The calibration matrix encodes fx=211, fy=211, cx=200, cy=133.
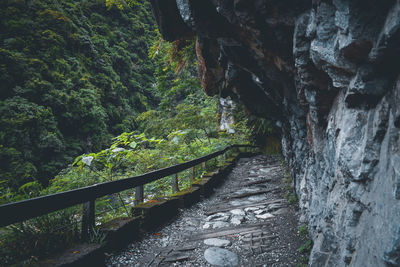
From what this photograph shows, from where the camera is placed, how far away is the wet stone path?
2.73 m

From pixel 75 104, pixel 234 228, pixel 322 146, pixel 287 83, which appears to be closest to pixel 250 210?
pixel 234 228

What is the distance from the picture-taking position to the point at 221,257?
278 centimetres

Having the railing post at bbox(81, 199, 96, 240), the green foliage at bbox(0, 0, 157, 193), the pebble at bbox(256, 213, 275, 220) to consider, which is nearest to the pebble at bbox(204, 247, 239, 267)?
the pebble at bbox(256, 213, 275, 220)

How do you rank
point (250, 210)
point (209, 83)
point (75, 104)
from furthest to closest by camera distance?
point (75, 104) < point (209, 83) < point (250, 210)

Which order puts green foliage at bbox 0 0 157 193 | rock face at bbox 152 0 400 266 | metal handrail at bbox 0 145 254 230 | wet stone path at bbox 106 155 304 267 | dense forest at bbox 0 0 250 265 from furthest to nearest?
green foliage at bbox 0 0 157 193, dense forest at bbox 0 0 250 265, wet stone path at bbox 106 155 304 267, metal handrail at bbox 0 145 254 230, rock face at bbox 152 0 400 266

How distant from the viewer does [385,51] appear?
1242mm

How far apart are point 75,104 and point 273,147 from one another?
22593 millimetres

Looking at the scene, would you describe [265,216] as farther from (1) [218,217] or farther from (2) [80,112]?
(2) [80,112]

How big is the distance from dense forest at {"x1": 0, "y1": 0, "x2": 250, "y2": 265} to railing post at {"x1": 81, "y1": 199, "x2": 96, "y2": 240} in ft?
0.38

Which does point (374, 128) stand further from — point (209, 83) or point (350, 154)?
point (209, 83)

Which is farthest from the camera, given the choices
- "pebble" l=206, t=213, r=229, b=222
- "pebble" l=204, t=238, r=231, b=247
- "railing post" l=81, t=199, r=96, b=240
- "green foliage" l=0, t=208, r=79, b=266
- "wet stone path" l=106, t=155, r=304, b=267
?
"pebble" l=206, t=213, r=229, b=222

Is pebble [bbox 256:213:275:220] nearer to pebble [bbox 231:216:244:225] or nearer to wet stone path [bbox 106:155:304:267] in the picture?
wet stone path [bbox 106:155:304:267]

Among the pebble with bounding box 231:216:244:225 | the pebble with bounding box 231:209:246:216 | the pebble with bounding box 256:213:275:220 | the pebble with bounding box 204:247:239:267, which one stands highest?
the pebble with bounding box 204:247:239:267

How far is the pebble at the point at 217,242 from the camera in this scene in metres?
3.09
